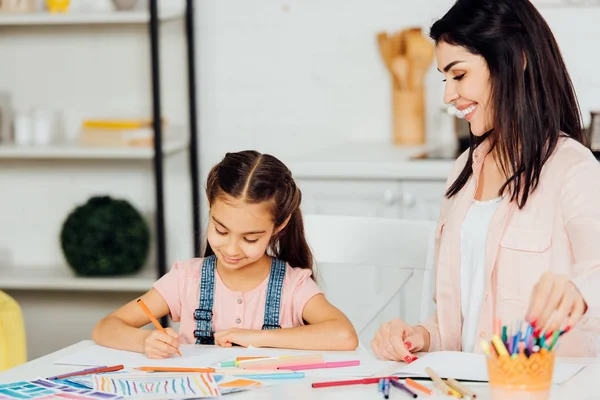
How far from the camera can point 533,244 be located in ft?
5.40

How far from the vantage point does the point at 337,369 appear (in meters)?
1.44

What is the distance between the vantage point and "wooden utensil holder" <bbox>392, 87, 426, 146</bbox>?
10.5 feet

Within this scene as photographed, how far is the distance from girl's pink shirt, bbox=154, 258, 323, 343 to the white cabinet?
3.23 ft

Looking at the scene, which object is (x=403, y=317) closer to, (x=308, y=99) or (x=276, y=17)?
(x=308, y=99)

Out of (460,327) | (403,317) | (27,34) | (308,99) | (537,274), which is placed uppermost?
(27,34)

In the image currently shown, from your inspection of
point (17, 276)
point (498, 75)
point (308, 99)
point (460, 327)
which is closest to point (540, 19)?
point (498, 75)

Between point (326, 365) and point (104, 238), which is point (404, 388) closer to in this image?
point (326, 365)

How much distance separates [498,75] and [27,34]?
7.76ft

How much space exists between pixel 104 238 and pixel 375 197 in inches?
39.8

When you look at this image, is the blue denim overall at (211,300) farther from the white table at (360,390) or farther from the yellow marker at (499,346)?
the yellow marker at (499,346)

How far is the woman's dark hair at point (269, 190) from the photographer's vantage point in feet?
5.81

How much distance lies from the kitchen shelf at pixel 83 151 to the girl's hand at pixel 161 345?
1.76 m

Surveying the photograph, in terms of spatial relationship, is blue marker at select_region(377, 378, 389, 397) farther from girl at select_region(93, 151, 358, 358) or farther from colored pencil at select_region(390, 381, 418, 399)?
girl at select_region(93, 151, 358, 358)

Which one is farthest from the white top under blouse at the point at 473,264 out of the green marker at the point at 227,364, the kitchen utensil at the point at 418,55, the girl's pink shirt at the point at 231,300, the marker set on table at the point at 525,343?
the kitchen utensil at the point at 418,55
